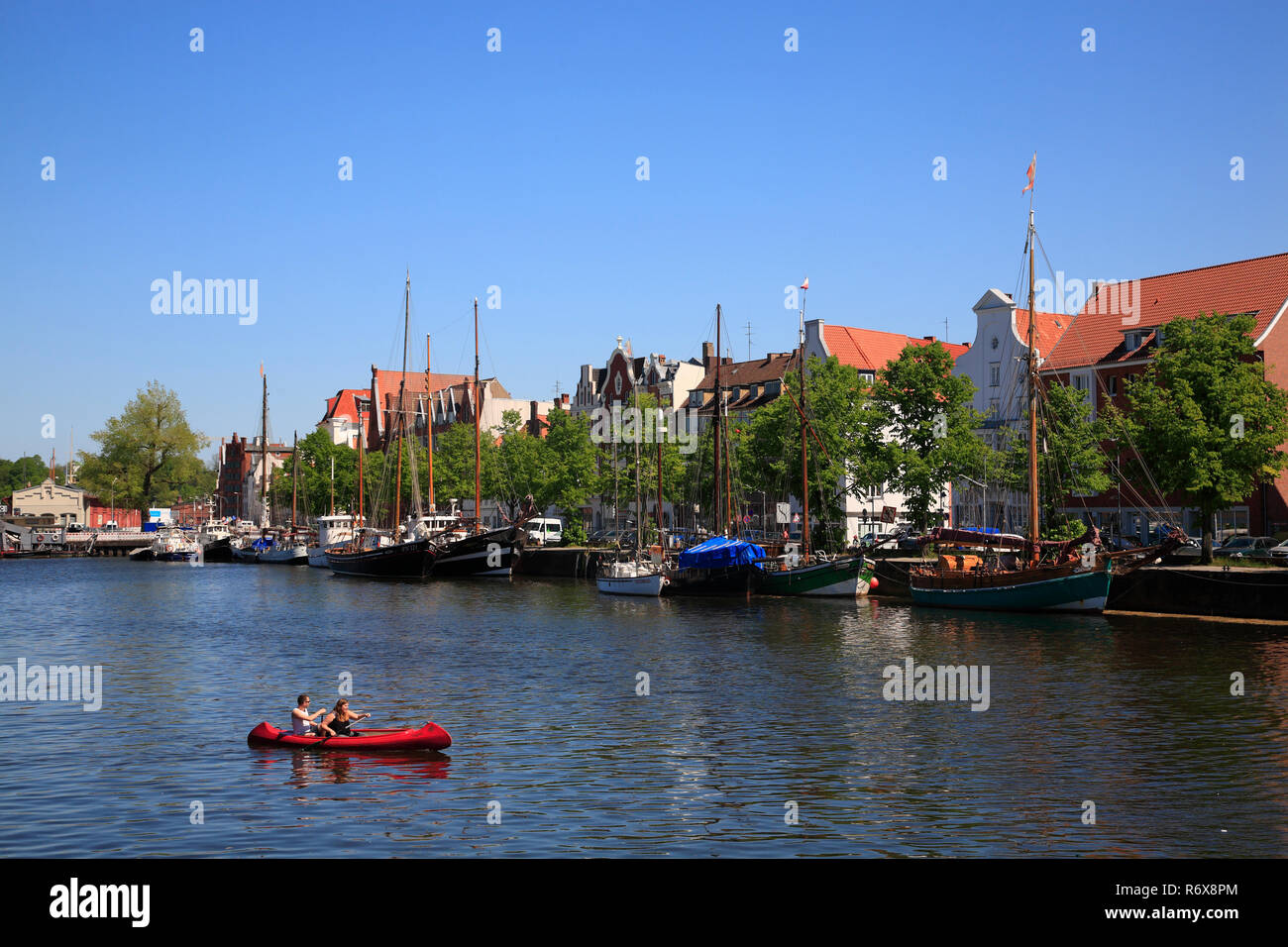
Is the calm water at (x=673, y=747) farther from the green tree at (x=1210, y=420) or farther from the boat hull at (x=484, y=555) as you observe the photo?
the boat hull at (x=484, y=555)

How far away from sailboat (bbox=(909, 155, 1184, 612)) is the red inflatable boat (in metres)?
44.0

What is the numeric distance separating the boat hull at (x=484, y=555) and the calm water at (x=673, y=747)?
147 ft

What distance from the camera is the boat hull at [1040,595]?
202ft

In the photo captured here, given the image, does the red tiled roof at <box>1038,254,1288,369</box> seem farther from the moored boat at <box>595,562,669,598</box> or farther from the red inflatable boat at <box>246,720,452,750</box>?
the red inflatable boat at <box>246,720,452,750</box>

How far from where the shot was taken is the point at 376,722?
32.5 meters

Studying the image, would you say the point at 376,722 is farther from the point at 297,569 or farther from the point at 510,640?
the point at 297,569

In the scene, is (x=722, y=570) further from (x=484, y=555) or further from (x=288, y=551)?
(x=288, y=551)

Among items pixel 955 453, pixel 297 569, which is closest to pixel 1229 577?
pixel 955 453

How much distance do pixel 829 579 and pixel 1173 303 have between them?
3554 cm

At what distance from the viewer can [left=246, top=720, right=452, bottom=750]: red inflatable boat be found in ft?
90.7

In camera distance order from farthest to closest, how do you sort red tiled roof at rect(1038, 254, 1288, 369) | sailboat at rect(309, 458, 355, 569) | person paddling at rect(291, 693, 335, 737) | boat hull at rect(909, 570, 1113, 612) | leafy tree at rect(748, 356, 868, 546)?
sailboat at rect(309, 458, 355, 569) < leafy tree at rect(748, 356, 868, 546) < red tiled roof at rect(1038, 254, 1288, 369) < boat hull at rect(909, 570, 1113, 612) < person paddling at rect(291, 693, 335, 737)

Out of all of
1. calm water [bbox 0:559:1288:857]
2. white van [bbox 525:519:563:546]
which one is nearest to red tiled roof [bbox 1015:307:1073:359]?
calm water [bbox 0:559:1288:857]
